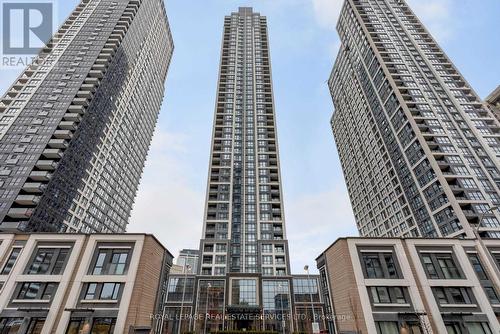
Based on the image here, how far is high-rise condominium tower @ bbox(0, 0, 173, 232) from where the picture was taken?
6566 centimetres

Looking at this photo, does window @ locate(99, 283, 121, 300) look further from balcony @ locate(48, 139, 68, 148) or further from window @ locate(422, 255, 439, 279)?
balcony @ locate(48, 139, 68, 148)

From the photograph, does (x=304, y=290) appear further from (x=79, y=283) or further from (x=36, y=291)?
(x=36, y=291)

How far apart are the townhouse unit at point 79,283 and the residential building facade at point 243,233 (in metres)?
16.6

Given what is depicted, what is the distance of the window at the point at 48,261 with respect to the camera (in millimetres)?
28438

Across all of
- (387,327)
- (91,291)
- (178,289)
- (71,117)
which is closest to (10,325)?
(91,291)

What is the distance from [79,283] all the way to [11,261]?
8548mm

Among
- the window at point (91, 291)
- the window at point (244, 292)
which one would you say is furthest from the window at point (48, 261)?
the window at point (244, 292)

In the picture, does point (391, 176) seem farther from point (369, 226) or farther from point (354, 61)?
point (354, 61)

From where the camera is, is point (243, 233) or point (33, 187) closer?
point (33, 187)

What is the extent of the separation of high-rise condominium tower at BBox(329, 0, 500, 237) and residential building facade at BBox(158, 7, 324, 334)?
35907mm

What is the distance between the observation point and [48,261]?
29109mm

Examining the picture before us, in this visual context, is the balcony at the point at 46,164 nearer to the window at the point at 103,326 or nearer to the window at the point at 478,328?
the window at the point at 103,326

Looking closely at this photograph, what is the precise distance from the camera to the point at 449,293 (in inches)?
1115

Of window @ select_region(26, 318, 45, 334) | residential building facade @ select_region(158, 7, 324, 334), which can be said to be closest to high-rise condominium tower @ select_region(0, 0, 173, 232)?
residential building facade @ select_region(158, 7, 324, 334)
